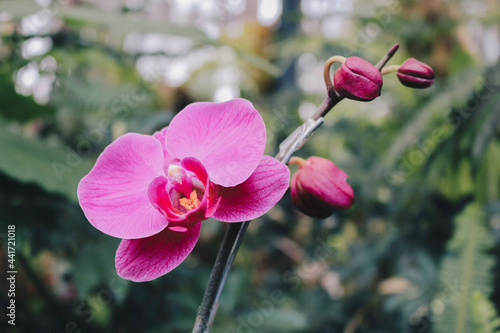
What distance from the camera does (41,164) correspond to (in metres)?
0.59

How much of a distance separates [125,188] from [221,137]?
0.22 feet


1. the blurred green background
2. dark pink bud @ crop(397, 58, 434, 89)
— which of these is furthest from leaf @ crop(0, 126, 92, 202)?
dark pink bud @ crop(397, 58, 434, 89)

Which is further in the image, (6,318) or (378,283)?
(378,283)

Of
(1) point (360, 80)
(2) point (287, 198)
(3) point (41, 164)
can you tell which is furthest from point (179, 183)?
(2) point (287, 198)

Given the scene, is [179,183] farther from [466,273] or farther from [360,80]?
[466,273]

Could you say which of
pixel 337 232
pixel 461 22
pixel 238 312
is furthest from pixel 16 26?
pixel 461 22

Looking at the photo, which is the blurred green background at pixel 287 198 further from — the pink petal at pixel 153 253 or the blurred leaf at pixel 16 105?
the pink petal at pixel 153 253

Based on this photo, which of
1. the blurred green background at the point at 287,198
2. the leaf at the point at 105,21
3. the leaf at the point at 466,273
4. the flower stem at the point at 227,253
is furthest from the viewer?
the leaf at the point at 105,21

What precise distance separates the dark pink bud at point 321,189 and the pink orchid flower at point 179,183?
4 cm

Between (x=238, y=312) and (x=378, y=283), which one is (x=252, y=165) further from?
(x=378, y=283)

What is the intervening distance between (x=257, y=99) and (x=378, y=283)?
66cm

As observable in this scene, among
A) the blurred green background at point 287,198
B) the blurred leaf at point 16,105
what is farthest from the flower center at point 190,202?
the blurred leaf at point 16,105

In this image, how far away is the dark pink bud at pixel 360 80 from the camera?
0.82ft

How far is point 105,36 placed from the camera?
1541 mm
